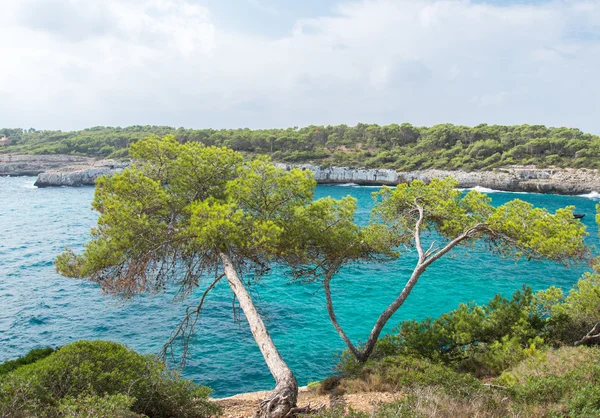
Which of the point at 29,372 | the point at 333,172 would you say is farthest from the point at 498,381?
the point at 333,172

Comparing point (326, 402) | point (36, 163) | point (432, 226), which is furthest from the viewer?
point (36, 163)

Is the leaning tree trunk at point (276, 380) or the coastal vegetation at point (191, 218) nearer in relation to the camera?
the leaning tree trunk at point (276, 380)

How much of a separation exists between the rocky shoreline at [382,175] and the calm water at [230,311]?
2970 cm

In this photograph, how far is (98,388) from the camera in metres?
6.13

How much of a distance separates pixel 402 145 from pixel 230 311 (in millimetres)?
74051

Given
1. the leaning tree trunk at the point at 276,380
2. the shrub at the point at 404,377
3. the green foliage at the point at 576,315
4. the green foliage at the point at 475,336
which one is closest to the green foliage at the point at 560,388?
the shrub at the point at 404,377

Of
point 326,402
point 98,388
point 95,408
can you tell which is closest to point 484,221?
point 326,402

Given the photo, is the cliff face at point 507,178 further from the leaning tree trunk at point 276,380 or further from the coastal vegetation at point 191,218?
the leaning tree trunk at point 276,380

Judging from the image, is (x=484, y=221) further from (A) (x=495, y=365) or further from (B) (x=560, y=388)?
(B) (x=560, y=388)

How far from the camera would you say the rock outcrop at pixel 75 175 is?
222 feet

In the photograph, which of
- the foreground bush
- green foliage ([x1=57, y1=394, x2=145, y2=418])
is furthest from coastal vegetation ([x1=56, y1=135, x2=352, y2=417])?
green foliage ([x1=57, y1=394, x2=145, y2=418])

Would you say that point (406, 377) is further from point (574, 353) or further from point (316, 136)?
point (316, 136)

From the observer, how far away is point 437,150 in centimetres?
7869

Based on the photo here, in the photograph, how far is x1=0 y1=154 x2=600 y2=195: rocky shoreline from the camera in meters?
60.2
